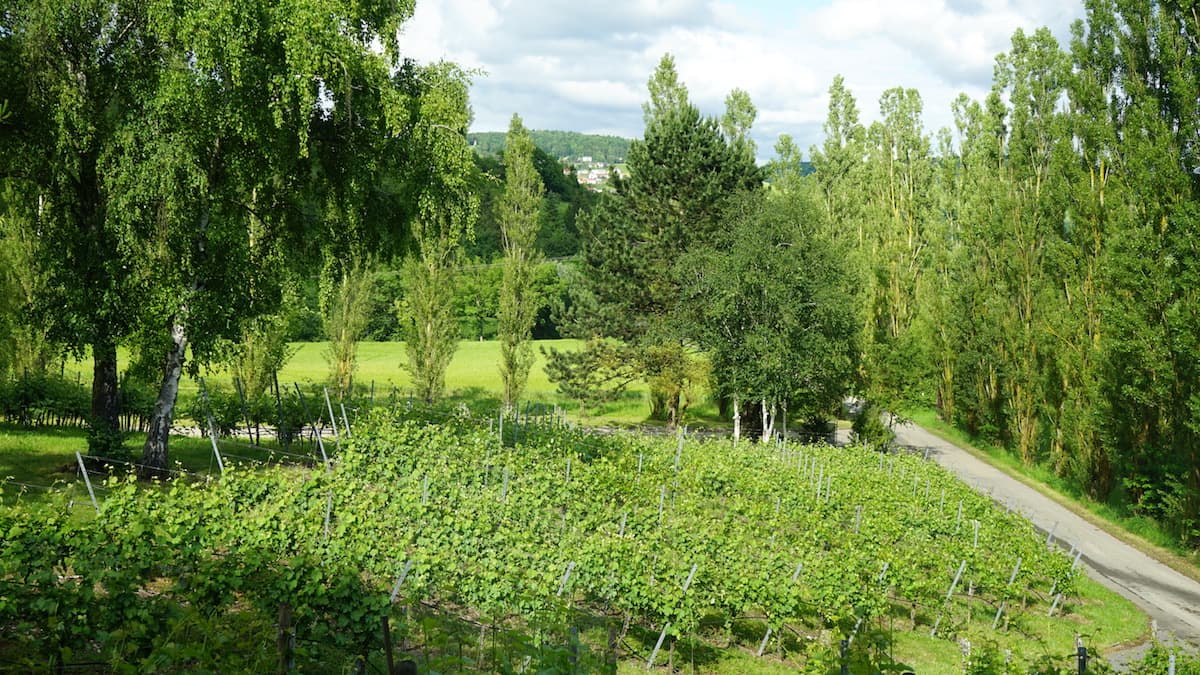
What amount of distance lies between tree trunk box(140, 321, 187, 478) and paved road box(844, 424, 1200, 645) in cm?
1600

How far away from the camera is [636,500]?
1627cm

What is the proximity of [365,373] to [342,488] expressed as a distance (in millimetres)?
36645

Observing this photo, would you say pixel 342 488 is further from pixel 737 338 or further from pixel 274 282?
pixel 737 338

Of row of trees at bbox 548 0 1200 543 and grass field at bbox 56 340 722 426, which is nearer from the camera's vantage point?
row of trees at bbox 548 0 1200 543

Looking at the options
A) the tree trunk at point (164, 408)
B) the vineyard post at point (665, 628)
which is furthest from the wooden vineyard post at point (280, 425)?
the vineyard post at point (665, 628)

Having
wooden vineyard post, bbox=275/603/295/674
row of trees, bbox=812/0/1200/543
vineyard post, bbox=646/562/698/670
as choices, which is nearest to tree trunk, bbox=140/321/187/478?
vineyard post, bbox=646/562/698/670

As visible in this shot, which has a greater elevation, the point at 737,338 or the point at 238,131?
the point at 238,131

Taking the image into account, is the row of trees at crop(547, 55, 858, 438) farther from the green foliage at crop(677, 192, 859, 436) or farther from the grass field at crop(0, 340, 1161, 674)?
the grass field at crop(0, 340, 1161, 674)

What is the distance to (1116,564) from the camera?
61.3 ft

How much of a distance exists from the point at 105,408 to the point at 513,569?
1082cm

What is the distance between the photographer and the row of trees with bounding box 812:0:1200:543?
763 inches

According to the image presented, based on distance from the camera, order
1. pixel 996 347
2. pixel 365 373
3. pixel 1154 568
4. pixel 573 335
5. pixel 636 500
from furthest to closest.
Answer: pixel 365 373 < pixel 573 335 < pixel 996 347 < pixel 1154 568 < pixel 636 500

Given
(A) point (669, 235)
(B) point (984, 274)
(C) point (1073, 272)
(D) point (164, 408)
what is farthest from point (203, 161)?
(B) point (984, 274)

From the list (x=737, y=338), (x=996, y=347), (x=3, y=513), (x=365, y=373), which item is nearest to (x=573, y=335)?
(x=737, y=338)
